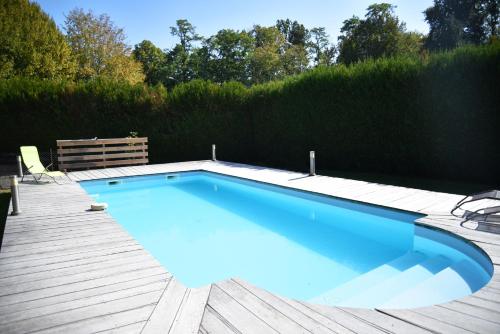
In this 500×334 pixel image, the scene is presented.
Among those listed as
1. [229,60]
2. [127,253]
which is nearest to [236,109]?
[127,253]

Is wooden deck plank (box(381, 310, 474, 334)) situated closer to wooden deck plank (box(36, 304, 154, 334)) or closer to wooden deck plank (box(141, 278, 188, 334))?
wooden deck plank (box(141, 278, 188, 334))

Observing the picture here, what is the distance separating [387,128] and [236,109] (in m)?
6.27

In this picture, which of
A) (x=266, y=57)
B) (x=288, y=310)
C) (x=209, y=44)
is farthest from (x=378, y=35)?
(x=288, y=310)

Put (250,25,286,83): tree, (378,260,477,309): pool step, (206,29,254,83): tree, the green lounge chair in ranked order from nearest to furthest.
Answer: (378,260,477,309): pool step → the green lounge chair → (250,25,286,83): tree → (206,29,254,83): tree

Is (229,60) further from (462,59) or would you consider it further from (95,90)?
(462,59)

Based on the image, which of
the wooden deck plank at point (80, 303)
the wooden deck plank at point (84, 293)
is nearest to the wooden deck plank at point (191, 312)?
the wooden deck plank at point (80, 303)

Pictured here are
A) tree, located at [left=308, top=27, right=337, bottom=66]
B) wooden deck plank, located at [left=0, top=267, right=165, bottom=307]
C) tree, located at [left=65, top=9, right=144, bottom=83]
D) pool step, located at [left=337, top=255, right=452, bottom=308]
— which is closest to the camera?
wooden deck plank, located at [left=0, top=267, right=165, bottom=307]

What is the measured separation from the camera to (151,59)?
130ft

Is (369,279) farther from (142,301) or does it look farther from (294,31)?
(294,31)

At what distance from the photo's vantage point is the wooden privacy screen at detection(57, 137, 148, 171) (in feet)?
35.8

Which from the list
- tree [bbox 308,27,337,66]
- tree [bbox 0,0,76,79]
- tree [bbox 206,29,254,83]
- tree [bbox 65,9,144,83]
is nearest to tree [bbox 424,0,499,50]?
tree [bbox 308,27,337,66]

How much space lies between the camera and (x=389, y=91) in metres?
9.45

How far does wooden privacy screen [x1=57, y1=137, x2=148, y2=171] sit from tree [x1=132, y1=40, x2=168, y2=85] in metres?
27.0

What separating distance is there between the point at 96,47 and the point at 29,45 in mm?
7376
